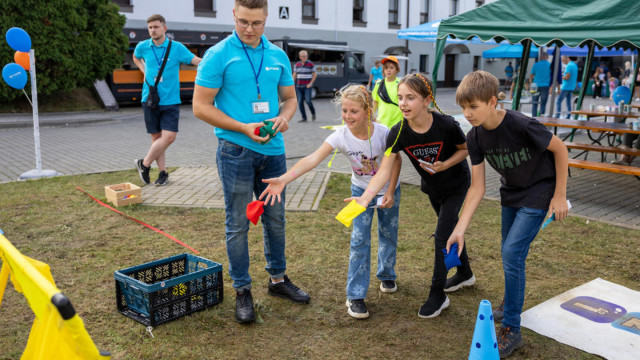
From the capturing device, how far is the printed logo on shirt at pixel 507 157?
2.91 m

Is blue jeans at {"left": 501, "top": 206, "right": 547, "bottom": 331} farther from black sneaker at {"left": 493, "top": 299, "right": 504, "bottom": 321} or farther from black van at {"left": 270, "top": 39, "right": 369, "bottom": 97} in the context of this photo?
black van at {"left": 270, "top": 39, "right": 369, "bottom": 97}

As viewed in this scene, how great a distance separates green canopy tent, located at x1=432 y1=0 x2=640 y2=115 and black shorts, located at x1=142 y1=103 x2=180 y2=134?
4782 mm

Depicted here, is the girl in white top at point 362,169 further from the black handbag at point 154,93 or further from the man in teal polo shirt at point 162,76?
the black handbag at point 154,93

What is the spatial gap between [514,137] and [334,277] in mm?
1868

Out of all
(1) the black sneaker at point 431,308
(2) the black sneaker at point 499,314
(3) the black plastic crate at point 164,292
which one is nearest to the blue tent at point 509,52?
(2) the black sneaker at point 499,314

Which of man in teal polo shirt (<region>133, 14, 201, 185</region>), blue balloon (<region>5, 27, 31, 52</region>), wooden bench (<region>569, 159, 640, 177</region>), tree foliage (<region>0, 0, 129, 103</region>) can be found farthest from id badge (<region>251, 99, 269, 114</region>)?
tree foliage (<region>0, 0, 129, 103</region>)

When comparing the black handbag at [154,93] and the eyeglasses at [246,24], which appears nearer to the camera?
the eyeglasses at [246,24]

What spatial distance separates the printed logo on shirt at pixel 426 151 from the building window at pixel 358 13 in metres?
31.5

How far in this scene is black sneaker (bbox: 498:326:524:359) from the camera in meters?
2.94

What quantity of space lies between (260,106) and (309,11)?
2989 centimetres

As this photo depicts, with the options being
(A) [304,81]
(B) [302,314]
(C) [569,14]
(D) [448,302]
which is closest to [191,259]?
(B) [302,314]

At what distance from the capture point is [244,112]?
3.23m

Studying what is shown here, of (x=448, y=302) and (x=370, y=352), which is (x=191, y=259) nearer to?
(x=370, y=352)

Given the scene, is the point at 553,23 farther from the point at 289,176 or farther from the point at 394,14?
the point at 394,14
